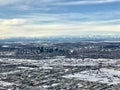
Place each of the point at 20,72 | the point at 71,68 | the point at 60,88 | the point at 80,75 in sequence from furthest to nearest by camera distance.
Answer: the point at 71,68 < the point at 20,72 < the point at 80,75 < the point at 60,88

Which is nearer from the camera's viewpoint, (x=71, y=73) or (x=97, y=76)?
(x=97, y=76)

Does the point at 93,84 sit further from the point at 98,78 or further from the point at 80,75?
the point at 80,75

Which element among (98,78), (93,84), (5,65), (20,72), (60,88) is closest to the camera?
(60,88)

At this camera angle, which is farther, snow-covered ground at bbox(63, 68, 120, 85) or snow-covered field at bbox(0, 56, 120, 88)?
snow-covered ground at bbox(63, 68, 120, 85)

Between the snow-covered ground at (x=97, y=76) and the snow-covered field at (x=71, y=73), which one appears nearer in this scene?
the snow-covered field at (x=71, y=73)

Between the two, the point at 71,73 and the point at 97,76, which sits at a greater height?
the point at 71,73

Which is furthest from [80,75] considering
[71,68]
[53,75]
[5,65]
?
[5,65]

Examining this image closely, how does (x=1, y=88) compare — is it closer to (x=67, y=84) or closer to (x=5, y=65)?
Answer: (x=67, y=84)

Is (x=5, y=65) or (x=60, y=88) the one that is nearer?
(x=60, y=88)

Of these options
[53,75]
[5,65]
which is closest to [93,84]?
[53,75]
